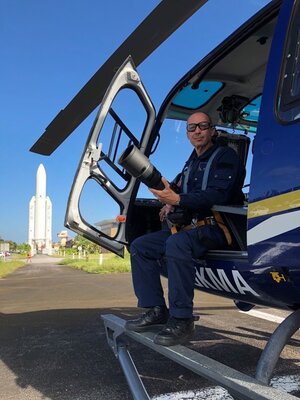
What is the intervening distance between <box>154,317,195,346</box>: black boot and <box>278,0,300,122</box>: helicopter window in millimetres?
1403

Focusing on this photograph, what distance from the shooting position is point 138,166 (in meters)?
2.63

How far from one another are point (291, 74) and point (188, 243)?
1237 millimetres

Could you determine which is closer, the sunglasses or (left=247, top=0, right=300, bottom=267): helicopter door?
(left=247, top=0, right=300, bottom=267): helicopter door

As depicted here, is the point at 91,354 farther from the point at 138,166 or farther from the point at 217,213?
the point at 138,166

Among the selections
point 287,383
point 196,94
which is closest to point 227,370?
point 287,383

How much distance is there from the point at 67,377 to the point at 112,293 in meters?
7.20

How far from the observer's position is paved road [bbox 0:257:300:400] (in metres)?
3.70

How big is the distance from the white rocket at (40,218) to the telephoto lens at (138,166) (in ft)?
287

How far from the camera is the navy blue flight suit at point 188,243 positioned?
2789 mm

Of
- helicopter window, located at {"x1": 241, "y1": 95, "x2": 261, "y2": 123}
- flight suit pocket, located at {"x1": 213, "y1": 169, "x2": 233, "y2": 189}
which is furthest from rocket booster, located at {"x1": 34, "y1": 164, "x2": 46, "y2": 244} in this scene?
flight suit pocket, located at {"x1": 213, "y1": 169, "x2": 233, "y2": 189}

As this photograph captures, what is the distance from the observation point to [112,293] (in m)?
11.1

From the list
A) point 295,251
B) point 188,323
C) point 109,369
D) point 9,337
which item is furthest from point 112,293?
point 295,251

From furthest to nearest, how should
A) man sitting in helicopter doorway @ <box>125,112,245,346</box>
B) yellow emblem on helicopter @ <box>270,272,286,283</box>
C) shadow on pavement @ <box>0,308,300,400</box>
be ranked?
1. shadow on pavement @ <box>0,308,300,400</box>
2. man sitting in helicopter doorway @ <box>125,112,245,346</box>
3. yellow emblem on helicopter @ <box>270,272,286,283</box>

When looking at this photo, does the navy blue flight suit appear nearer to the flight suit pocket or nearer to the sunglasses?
the flight suit pocket
